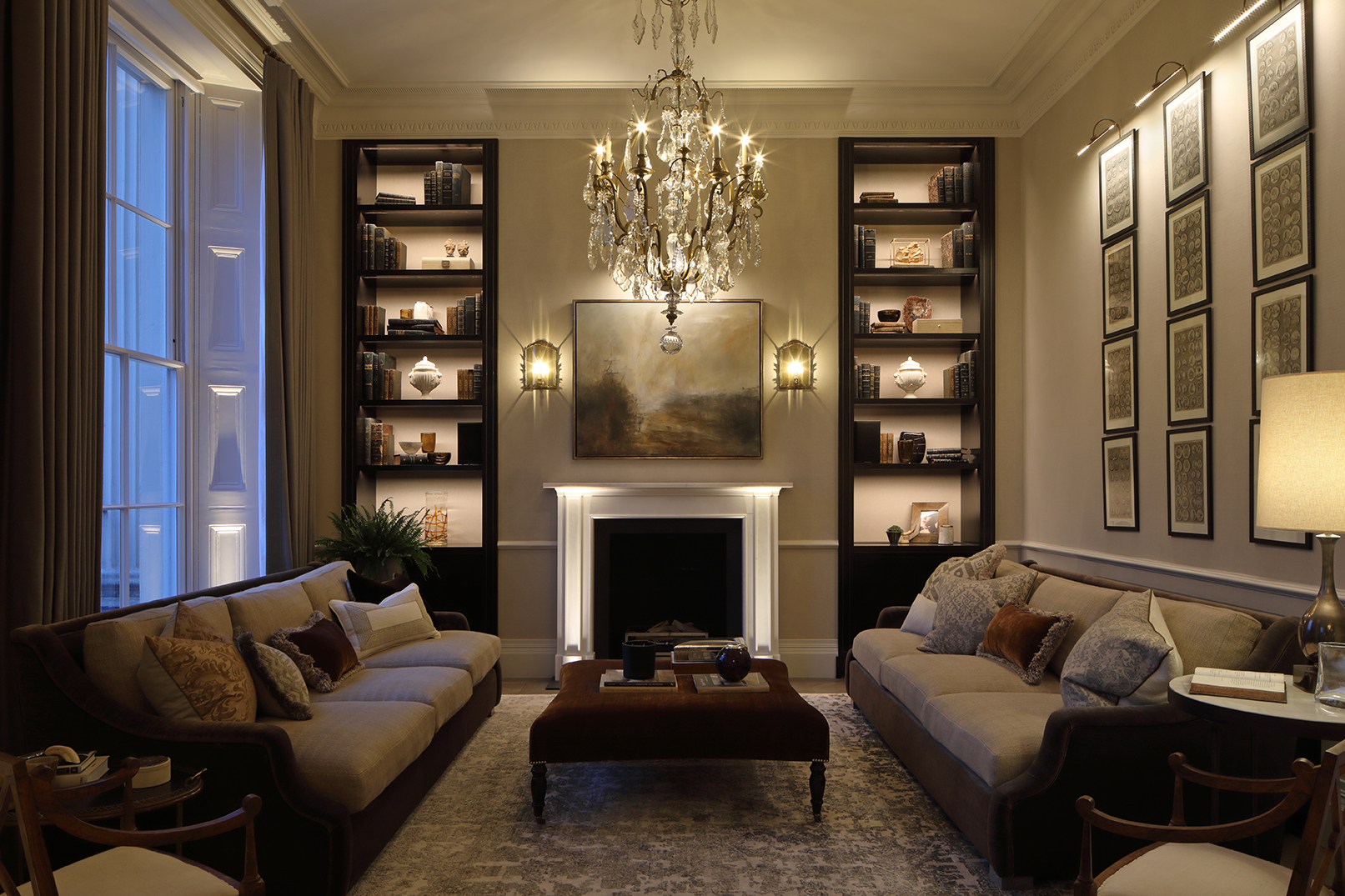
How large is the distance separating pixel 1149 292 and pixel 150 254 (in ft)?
16.8

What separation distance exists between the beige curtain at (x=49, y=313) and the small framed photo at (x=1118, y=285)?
465 cm

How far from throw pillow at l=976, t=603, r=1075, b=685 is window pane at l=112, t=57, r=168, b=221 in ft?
15.5

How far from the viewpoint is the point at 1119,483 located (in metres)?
4.27

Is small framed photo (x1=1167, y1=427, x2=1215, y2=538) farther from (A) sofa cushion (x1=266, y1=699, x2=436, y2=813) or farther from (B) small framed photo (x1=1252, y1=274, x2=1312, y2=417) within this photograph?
(A) sofa cushion (x1=266, y1=699, x2=436, y2=813)

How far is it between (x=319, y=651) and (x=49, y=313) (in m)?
1.57

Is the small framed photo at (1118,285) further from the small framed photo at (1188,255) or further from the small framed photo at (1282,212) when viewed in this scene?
the small framed photo at (1282,212)

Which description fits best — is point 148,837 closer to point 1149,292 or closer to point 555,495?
point 555,495

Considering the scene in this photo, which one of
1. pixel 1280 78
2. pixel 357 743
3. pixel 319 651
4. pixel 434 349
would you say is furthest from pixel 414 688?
pixel 1280 78

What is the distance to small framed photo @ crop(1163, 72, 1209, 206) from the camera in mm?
3580

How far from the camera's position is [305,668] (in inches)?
129

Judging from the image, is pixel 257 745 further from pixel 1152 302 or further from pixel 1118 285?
pixel 1118 285

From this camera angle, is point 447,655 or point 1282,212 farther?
point 447,655

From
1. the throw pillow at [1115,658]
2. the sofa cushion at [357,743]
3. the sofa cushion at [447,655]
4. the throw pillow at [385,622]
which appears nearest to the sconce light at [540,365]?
the throw pillow at [385,622]

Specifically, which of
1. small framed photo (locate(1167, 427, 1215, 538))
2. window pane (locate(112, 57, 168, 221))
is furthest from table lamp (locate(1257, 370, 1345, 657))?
window pane (locate(112, 57, 168, 221))
